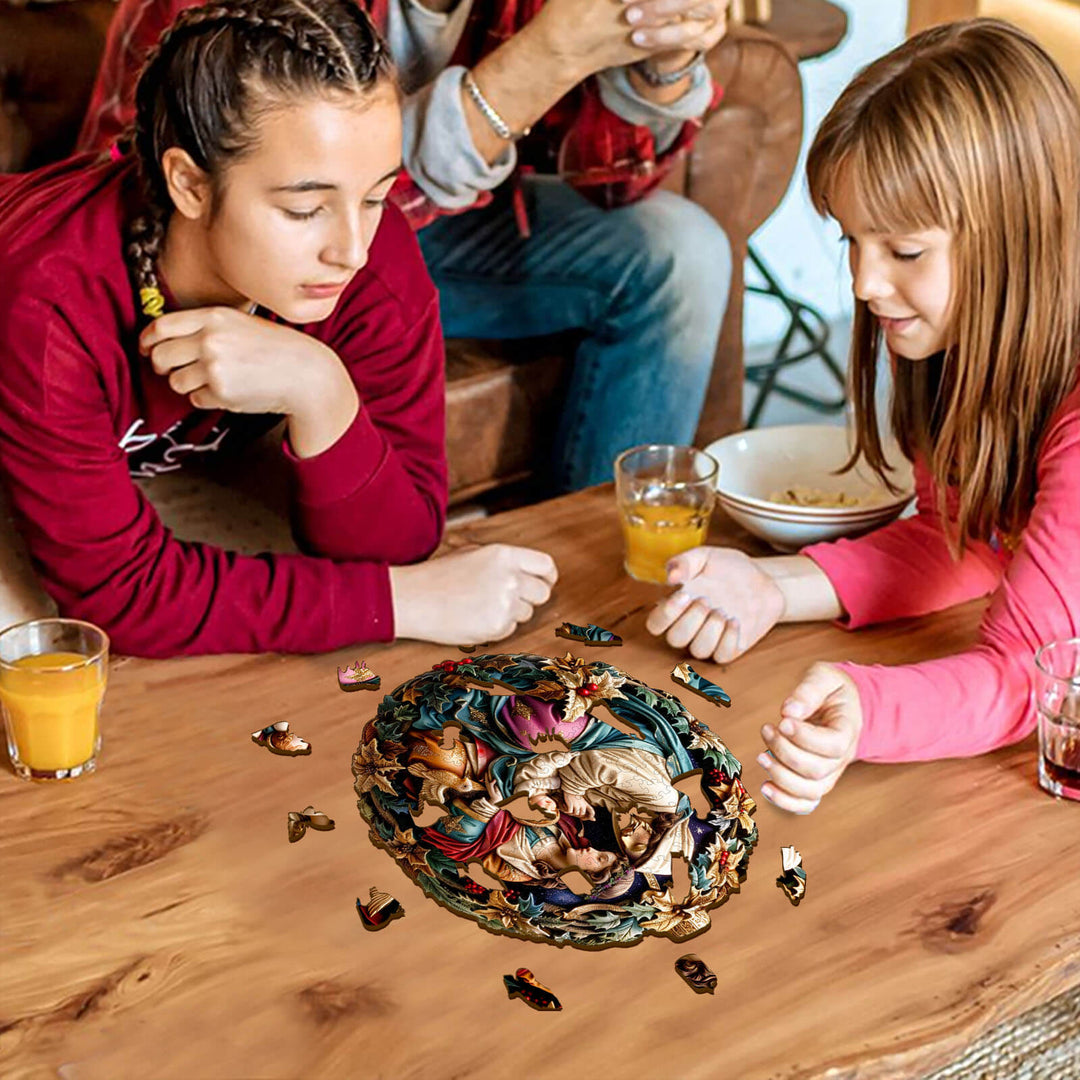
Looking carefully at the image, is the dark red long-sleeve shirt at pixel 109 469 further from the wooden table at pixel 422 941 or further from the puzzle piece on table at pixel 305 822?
the puzzle piece on table at pixel 305 822

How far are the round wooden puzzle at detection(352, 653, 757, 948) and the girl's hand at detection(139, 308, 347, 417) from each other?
307 millimetres

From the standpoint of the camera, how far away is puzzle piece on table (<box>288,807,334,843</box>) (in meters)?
1.11

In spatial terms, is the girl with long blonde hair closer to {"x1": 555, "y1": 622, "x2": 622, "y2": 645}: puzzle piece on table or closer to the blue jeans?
{"x1": 555, "y1": 622, "x2": 622, "y2": 645}: puzzle piece on table

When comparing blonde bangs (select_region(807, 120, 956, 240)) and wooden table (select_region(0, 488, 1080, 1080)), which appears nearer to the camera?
wooden table (select_region(0, 488, 1080, 1080))

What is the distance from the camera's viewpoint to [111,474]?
4.45 feet

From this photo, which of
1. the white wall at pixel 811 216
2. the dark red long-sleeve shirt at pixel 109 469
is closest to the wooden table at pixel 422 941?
the dark red long-sleeve shirt at pixel 109 469

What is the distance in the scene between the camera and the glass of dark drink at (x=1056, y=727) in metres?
1.14

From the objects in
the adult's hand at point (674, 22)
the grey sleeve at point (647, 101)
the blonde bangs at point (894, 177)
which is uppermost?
the adult's hand at point (674, 22)

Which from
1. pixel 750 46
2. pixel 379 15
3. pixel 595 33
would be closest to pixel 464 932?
pixel 595 33

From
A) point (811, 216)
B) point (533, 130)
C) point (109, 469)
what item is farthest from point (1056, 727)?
point (811, 216)

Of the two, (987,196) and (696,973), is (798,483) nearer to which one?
(987,196)

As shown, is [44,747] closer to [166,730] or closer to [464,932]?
[166,730]

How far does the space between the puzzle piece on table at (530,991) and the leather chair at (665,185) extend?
111cm

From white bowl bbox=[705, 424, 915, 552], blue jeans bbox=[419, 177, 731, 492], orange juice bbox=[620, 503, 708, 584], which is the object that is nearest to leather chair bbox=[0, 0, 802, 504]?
blue jeans bbox=[419, 177, 731, 492]
